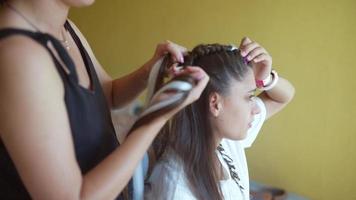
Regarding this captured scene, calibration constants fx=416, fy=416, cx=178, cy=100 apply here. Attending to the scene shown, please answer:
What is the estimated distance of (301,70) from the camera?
4.88 feet

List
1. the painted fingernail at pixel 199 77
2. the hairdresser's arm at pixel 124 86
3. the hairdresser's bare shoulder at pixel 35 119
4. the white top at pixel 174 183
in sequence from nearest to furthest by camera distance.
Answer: the hairdresser's bare shoulder at pixel 35 119, the painted fingernail at pixel 199 77, the white top at pixel 174 183, the hairdresser's arm at pixel 124 86

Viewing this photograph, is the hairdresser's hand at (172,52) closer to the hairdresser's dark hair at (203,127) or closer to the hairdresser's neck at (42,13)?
the hairdresser's dark hair at (203,127)

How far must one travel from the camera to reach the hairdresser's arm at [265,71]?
103cm

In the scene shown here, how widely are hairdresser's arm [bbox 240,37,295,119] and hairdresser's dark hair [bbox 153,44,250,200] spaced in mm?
27

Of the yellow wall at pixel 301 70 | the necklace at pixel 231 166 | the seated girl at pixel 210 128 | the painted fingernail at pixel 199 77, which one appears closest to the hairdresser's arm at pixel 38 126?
the painted fingernail at pixel 199 77

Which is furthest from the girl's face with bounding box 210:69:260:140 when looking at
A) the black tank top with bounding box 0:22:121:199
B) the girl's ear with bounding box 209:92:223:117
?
the black tank top with bounding box 0:22:121:199

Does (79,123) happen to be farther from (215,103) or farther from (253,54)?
(253,54)

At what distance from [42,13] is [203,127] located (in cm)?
48

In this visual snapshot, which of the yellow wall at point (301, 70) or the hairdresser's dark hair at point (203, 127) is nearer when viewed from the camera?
the hairdresser's dark hair at point (203, 127)

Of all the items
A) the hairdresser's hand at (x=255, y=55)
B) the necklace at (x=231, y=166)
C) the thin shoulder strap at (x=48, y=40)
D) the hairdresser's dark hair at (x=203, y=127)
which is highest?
the thin shoulder strap at (x=48, y=40)

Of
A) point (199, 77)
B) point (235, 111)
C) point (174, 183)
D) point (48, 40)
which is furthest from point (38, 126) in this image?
point (235, 111)

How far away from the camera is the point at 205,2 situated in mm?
1604

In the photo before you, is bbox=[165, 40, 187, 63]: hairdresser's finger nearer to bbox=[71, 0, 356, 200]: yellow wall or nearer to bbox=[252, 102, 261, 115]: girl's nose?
bbox=[252, 102, 261, 115]: girl's nose

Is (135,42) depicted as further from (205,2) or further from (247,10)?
(247,10)
